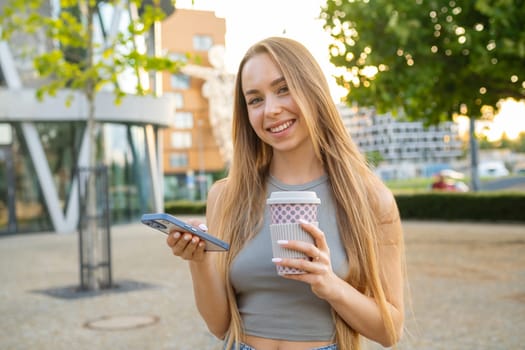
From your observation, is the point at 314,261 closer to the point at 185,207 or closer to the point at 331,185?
the point at 331,185

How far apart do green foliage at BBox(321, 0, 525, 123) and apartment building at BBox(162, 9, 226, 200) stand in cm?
4892

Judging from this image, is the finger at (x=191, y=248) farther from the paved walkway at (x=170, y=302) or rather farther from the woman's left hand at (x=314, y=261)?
the paved walkway at (x=170, y=302)

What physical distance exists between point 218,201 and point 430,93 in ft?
43.9

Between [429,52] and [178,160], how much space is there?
2242 inches

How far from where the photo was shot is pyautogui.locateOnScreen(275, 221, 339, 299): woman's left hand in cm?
176

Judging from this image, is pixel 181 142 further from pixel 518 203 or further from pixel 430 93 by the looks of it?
pixel 430 93

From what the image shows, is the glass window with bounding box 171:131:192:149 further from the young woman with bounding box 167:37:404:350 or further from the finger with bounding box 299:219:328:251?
the finger with bounding box 299:219:328:251

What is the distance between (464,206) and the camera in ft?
79.8

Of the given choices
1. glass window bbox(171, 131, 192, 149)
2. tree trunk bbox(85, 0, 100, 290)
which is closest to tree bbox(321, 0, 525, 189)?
tree trunk bbox(85, 0, 100, 290)

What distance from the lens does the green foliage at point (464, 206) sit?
23.1 m

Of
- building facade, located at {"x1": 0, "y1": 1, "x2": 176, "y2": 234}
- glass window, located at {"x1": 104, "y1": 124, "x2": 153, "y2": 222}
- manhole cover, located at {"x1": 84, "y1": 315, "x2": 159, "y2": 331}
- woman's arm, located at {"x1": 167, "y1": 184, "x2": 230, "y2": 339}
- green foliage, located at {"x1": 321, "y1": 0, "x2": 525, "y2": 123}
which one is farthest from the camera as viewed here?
glass window, located at {"x1": 104, "y1": 124, "x2": 153, "y2": 222}

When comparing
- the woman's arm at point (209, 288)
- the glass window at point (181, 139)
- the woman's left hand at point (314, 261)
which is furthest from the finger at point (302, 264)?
the glass window at point (181, 139)

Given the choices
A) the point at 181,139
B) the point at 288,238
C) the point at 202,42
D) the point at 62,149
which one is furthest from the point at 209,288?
the point at 181,139

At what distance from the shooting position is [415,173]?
94.8 metres
